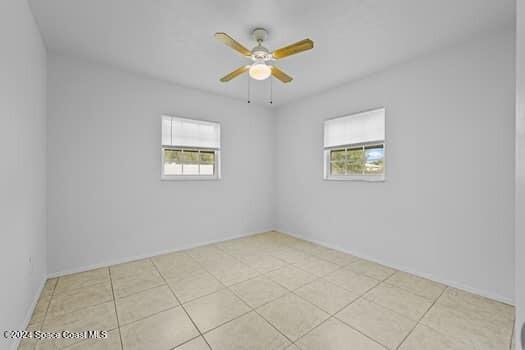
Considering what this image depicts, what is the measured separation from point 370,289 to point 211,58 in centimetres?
326

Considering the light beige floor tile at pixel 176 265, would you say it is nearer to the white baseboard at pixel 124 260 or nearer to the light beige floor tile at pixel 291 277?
the white baseboard at pixel 124 260

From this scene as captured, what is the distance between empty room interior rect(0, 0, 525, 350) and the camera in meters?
1.90

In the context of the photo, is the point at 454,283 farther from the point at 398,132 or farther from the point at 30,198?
the point at 30,198

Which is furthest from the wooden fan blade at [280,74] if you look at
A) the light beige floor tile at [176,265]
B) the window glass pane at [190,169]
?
the light beige floor tile at [176,265]

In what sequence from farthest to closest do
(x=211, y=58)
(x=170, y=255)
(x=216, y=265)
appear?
(x=170, y=255) < (x=216, y=265) < (x=211, y=58)

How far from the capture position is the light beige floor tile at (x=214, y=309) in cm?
200

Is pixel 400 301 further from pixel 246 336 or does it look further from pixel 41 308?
pixel 41 308

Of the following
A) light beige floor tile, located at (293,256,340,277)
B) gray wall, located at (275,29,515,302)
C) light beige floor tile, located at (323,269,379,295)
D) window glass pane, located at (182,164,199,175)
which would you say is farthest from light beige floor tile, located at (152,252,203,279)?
gray wall, located at (275,29,515,302)

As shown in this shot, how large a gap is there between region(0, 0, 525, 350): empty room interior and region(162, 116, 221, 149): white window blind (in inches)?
1.0

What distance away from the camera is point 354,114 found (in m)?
3.50

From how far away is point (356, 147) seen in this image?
3.58 m

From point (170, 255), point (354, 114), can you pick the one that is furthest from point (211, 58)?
point (170, 255)

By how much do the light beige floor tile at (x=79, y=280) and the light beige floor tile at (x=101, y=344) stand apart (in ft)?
3.04

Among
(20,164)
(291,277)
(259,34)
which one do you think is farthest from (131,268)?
(259,34)
